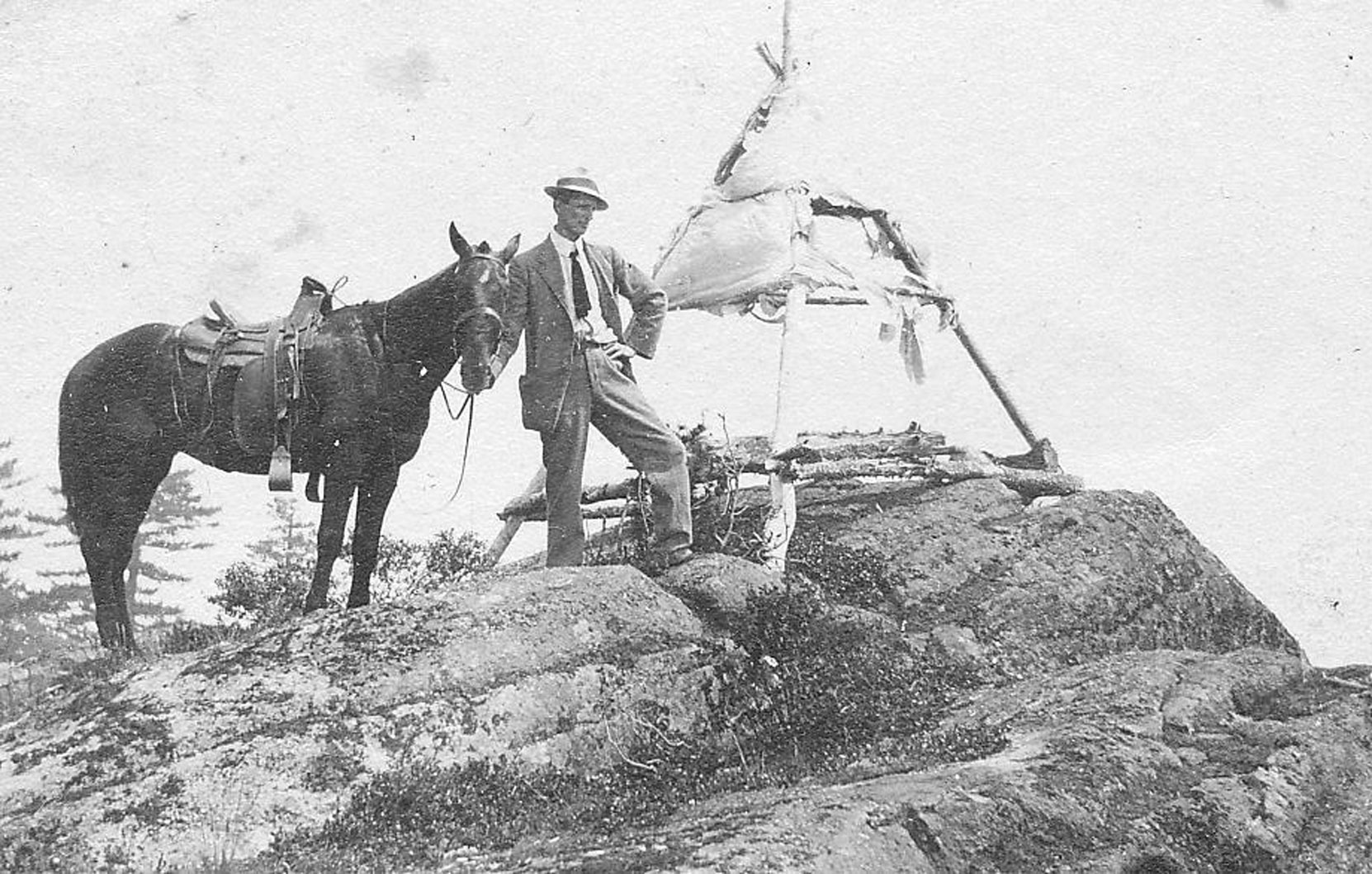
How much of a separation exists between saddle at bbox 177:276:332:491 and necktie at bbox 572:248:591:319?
5.07ft

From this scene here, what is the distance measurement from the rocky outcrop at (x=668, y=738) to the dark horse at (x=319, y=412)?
1.19m

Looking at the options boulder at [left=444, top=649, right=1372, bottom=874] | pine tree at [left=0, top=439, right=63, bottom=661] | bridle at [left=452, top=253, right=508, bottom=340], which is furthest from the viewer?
pine tree at [left=0, top=439, right=63, bottom=661]

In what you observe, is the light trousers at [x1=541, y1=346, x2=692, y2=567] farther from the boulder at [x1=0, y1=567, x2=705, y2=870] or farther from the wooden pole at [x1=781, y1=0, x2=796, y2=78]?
the wooden pole at [x1=781, y1=0, x2=796, y2=78]

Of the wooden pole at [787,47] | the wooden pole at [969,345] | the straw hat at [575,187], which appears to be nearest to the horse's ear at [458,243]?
the straw hat at [575,187]

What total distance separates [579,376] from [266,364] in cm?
192

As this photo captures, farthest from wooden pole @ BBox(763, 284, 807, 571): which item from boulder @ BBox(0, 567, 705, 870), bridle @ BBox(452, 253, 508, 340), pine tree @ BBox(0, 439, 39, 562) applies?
pine tree @ BBox(0, 439, 39, 562)

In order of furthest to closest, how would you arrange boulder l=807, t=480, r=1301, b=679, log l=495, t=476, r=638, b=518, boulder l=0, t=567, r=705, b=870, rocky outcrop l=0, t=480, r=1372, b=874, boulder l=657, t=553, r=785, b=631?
log l=495, t=476, r=638, b=518 < boulder l=807, t=480, r=1301, b=679 < boulder l=657, t=553, r=785, b=631 < boulder l=0, t=567, r=705, b=870 < rocky outcrop l=0, t=480, r=1372, b=874

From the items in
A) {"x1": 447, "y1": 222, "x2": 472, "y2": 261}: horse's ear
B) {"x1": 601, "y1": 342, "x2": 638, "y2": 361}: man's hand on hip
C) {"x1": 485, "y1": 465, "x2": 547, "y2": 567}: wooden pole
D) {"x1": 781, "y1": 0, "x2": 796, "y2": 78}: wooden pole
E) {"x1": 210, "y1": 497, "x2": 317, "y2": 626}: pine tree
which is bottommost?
{"x1": 210, "y1": 497, "x2": 317, "y2": 626}: pine tree

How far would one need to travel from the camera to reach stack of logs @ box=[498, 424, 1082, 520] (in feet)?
30.3

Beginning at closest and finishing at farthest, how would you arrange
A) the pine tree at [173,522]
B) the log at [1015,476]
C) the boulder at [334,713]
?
the boulder at [334,713], the log at [1015,476], the pine tree at [173,522]

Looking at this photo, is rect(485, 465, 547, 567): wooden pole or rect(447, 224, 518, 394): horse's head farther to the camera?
rect(485, 465, 547, 567): wooden pole

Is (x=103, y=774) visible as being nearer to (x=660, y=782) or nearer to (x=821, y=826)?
(x=660, y=782)

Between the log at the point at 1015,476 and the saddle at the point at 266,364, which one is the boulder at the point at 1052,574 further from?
the saddle at the point at 266,364

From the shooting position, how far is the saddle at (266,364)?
23.3ft
